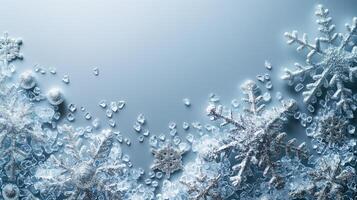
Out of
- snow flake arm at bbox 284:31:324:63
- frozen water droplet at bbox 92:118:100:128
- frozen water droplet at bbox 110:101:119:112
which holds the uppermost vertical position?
snow flake arm at bbox 284:31:324:63

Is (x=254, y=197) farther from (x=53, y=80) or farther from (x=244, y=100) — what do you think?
(x=53, y=80)

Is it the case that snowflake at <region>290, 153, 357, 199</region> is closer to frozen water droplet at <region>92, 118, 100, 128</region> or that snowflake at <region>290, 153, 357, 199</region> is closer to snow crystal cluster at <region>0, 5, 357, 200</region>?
snow crystal cluster at <region>0, 5, 357, 200</region>

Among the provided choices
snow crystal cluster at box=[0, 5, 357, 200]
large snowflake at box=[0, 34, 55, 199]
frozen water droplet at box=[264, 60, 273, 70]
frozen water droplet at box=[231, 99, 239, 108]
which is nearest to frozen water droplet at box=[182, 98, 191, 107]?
snow crystal cluster at box=[0, 5, 357, 200]

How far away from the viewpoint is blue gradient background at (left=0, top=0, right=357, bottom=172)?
1.13 m

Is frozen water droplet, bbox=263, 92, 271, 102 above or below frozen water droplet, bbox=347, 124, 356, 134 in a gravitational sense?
above

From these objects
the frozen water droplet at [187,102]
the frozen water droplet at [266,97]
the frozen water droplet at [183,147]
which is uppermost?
the frozen water droplet at [266,97]

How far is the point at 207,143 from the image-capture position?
111 centimetres

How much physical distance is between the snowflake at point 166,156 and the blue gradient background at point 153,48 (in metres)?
0.02

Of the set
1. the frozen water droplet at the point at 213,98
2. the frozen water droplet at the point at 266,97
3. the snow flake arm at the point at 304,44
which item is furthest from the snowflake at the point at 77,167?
the snow flake arm at the point at 304,44

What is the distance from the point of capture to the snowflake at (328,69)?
1.12m

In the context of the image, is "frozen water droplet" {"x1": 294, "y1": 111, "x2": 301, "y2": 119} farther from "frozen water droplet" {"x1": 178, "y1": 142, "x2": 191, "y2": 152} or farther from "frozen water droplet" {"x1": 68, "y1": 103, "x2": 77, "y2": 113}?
"frozen water droplet" {"x1": 68, "y1": 103, "x2": 77, "y2": 113}

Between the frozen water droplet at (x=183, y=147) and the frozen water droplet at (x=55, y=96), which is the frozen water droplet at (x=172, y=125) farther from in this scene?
the frozen water droplet at (x=55, y=96)

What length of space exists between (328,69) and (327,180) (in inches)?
10.6

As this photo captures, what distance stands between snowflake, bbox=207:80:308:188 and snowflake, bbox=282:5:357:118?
0.07 metres
